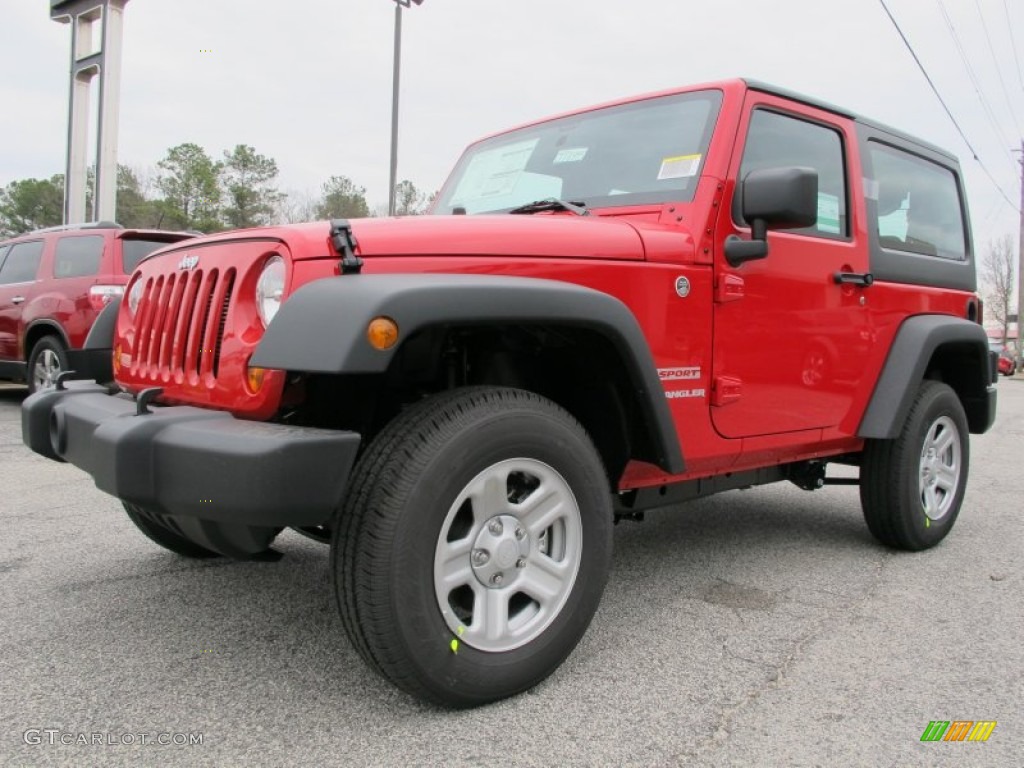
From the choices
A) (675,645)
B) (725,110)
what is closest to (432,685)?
(675,645)

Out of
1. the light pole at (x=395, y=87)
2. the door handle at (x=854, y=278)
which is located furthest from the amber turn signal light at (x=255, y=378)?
the light pole at (x=395, y=87)

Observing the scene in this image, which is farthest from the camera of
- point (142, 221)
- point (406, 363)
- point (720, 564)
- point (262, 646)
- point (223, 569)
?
point (142, 221)

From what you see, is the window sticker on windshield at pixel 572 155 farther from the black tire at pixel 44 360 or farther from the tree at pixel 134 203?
the tree at pixel 134 203

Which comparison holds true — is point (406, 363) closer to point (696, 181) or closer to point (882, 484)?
point (696, 181)

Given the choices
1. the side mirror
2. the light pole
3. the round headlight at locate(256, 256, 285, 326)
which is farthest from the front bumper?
the light pole

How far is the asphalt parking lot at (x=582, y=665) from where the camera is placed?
2.03 meters

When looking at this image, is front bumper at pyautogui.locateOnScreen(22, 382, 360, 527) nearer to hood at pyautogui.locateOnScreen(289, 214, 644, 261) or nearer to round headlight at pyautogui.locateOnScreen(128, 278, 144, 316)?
hood at pyautogui.locateOnScreen(289, 214, 644, 261)

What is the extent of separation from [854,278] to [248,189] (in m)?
45.6

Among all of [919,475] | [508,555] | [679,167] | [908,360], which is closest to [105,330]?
[508,555]

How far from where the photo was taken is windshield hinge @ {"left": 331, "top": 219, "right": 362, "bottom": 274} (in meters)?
2.07

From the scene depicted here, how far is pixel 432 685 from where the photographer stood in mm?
2070

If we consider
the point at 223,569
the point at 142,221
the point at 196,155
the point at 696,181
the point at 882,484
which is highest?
the point at 196,155

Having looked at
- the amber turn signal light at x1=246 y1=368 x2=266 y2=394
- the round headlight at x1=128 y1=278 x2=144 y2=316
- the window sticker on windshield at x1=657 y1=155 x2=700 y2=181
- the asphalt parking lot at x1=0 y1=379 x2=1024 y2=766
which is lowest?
the asphalt parking lot at x1=0 y1=379 x2=1024 y2=766

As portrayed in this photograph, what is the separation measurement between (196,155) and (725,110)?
47317 mm
